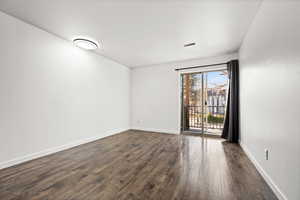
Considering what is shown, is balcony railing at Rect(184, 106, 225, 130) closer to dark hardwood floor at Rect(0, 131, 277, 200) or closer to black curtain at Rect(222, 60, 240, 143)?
black curtain at Rect(222, 60, 240, 143)

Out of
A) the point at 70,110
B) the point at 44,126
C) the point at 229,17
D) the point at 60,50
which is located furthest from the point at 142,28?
the point at 44,126

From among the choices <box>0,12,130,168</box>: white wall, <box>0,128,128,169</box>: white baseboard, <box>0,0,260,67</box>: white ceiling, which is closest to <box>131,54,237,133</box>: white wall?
<box>0,0,260,67</box>: white ceiling

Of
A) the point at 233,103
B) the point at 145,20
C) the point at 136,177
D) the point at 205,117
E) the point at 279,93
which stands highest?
the point at 145,20

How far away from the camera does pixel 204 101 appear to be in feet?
13.2

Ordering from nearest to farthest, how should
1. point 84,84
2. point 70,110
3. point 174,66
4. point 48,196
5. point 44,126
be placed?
point 48,196, point 44,126, point 70,110, point 84,84, point 174,66

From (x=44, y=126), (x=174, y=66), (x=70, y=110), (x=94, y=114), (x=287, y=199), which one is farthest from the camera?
(x=174, y=66)

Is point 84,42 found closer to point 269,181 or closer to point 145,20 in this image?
point 145,20

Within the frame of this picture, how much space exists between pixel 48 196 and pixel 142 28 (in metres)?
2.75

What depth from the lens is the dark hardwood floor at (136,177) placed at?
1.36 m

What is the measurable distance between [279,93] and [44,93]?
3569 mm

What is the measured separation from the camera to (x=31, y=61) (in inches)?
86.0

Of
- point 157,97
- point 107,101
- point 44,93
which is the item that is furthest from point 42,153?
point 157,97

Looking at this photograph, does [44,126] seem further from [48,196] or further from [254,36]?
[254,36]

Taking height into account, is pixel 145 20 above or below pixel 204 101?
above
